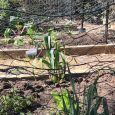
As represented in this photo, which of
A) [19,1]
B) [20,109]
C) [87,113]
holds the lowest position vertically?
[20,109]

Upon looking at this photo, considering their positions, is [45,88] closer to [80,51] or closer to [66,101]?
[66,101]

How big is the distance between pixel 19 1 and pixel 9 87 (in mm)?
3886

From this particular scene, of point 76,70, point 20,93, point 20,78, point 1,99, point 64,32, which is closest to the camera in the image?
point 1,99

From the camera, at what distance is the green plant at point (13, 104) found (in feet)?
9.76

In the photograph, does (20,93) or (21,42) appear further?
(21,42)

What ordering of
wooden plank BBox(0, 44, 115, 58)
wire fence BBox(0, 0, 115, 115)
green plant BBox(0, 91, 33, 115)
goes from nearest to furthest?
wire fence BBox(0, 0, 115, 115) < green plant BBox(0, 91, 33, 115) < wooden plank BBox(0, 44, 115, 58)

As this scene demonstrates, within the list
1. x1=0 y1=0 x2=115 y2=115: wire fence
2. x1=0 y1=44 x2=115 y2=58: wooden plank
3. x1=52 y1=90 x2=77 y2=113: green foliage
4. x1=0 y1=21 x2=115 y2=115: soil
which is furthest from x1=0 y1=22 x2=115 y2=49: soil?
x1=52 y1=90 x2=77 y2=113: green foliage

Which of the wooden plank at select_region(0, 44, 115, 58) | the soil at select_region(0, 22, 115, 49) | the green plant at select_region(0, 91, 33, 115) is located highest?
the soil at select_region(0, 22, 115, 49)

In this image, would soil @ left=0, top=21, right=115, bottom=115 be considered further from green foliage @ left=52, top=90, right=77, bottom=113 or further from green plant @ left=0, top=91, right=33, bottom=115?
green foliage @ left=52, top=90, right=77, bottom=113

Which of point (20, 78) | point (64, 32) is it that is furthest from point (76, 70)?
point (64, 32)

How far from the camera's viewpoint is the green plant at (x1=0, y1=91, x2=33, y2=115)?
2.98m

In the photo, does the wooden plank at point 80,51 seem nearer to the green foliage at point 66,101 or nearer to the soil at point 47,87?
the soil at point 47,87

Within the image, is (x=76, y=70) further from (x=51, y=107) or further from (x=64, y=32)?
(x=64, y=32)

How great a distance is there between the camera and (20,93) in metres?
3.30
